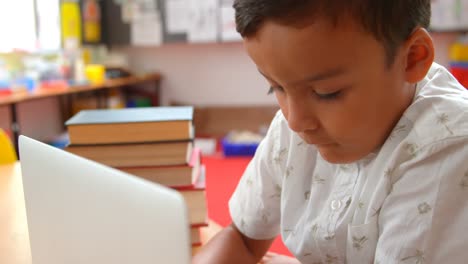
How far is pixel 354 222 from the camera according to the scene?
1.85 feet

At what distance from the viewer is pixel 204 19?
3086mm

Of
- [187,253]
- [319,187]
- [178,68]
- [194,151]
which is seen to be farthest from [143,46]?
[187,253]

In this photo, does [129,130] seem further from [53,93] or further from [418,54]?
[53,93]

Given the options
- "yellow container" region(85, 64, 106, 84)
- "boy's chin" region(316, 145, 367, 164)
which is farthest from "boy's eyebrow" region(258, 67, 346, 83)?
"yellow container" region(85, 64, 106, 84)

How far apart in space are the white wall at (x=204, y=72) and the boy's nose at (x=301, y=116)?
2.68 meters

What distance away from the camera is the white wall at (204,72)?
10.6 ft

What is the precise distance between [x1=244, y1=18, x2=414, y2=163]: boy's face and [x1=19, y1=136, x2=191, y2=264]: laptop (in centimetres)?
22

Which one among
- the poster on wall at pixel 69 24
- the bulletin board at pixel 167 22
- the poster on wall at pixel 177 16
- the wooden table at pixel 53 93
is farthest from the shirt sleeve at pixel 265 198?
the poster on wall at pixel 177 16

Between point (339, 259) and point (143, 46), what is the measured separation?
293 centimetres

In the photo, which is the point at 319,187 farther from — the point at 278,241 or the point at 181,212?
the point at 181,212

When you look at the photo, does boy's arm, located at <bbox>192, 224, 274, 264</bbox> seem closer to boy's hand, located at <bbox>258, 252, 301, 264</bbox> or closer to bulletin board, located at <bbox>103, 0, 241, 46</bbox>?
boy's hand, located at <bbox>258, 252, 301, 264</bbox>

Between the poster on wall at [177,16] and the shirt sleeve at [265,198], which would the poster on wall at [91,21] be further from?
the shirt sleeve at [265,198]

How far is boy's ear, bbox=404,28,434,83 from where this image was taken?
503 millimetres

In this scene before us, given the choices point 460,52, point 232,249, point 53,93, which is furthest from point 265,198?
point 460,52
